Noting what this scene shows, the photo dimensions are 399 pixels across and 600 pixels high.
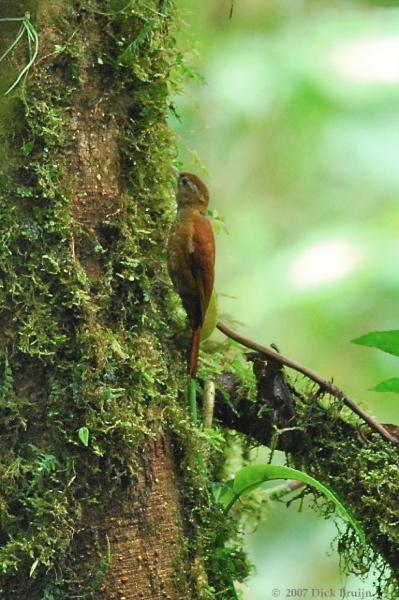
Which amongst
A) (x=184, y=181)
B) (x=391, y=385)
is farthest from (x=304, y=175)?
(x=391, y=385)

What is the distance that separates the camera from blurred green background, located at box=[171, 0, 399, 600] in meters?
3.00

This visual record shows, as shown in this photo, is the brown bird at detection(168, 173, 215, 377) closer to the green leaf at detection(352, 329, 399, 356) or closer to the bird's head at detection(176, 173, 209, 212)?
the bird's head at detection(176, 173, 209, 212)

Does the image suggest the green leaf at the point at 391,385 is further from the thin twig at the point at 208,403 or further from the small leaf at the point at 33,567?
the small leaf at the point at 33,567

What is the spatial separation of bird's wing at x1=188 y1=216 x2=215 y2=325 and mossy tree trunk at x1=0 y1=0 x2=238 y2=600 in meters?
0.08

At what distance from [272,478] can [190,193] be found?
579mm

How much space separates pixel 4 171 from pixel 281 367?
2.17 ft

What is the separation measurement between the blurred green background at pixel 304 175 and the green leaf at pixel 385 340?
81cm

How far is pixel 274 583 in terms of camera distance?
3428 mm

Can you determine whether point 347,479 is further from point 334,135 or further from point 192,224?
point 334,135

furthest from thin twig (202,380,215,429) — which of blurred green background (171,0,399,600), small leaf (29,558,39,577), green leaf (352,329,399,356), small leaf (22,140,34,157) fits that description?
blurred green background (171,0,399,600)

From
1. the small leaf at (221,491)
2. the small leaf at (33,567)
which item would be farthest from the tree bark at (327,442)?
the small leaf at (33,567)

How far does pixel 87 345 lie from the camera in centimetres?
146

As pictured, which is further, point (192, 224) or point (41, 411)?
point (192, 224)

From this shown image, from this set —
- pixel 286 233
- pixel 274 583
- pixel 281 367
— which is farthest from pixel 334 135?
pixel 281 367
